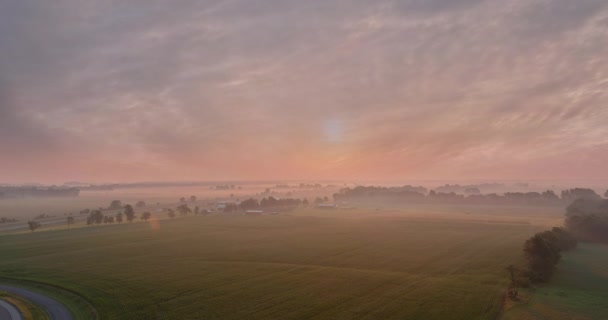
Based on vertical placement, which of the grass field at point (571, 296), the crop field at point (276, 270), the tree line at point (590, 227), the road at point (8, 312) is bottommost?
the grass field at point (571, 296)

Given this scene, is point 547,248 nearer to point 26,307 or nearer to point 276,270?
point 276,270

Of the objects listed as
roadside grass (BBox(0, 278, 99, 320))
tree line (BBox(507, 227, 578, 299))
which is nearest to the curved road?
roadside grass (BBox(0, 278, 99, 320))

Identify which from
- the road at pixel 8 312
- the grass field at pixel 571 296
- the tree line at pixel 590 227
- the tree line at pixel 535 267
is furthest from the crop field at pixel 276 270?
the tree line at pixel 590 227

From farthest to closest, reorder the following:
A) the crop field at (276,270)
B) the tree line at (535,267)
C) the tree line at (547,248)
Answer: the tree line at (547,248)
the tree line at (535,267)
the crop field at (276,270)

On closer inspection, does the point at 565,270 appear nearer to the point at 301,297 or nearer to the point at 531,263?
the point at 531,263

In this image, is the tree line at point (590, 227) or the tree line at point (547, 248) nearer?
the tree line at point (547, 248)

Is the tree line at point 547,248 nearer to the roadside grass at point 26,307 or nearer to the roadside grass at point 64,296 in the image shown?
the roadside grass at point 64,296

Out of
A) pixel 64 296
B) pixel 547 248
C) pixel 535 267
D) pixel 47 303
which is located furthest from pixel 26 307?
pixel 547 248

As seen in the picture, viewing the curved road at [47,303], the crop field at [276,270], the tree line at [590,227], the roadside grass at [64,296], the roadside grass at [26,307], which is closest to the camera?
the roadside grass at [26,307]
